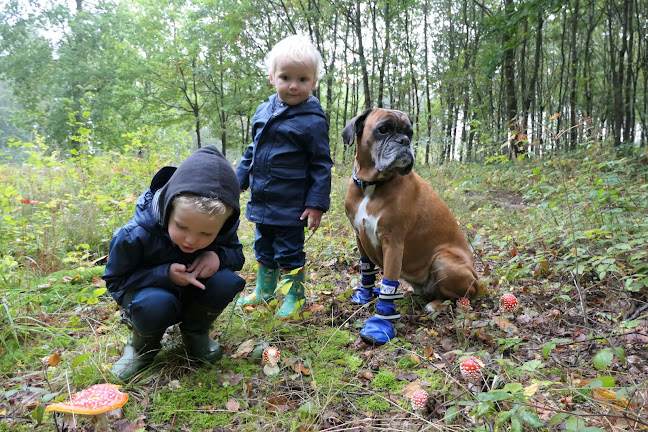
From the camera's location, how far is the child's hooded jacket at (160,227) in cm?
173

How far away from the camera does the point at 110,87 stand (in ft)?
64.2

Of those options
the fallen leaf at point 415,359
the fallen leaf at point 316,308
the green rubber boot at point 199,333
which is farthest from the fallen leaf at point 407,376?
the green rubber boot at point 199,333

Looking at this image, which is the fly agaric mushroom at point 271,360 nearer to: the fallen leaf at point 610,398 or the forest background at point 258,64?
the fallen leaf at point 610,398

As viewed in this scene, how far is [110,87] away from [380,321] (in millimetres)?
22673

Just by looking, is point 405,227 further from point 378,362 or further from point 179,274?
point 179,274

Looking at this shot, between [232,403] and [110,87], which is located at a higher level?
[110,87]

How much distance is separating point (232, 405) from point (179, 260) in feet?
2.77

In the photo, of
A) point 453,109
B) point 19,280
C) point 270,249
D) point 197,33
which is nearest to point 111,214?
point 19,280

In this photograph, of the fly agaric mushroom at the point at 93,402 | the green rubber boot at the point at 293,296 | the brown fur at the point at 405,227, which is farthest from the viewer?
the green rubber boot at the point at 293,296

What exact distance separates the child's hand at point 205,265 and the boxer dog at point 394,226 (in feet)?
3.69

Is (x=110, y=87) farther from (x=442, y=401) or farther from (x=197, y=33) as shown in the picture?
(x=442, y=401)

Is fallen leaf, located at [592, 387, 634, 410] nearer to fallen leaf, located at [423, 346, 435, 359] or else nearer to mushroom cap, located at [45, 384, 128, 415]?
fallen leaf, located at [423, 346, 435, 359]

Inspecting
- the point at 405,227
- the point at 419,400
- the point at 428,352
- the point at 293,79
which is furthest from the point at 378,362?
the point at 293,79

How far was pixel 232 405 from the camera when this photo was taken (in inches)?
70.4
